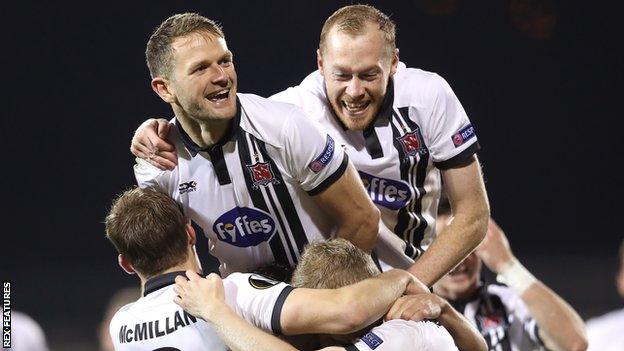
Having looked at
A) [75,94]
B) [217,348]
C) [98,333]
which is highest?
[75,94]

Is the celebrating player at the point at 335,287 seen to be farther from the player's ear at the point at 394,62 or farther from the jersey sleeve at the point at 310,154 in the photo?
the player's ear at the point at 394,62

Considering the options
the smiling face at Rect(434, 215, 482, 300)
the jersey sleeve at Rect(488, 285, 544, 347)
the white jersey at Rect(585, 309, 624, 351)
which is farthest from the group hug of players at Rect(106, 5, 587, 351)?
the white jersey at Rect(585, 309, 624, 351)

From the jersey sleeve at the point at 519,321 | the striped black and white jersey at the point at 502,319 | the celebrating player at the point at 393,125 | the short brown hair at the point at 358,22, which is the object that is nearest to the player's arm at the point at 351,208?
the celebrating player at the point at 393,125

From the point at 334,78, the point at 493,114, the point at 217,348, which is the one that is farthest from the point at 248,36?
the point at 217,348

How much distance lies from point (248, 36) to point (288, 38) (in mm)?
339

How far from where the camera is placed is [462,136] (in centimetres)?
359

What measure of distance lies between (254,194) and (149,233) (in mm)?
438

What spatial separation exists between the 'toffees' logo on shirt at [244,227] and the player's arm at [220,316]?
436mm

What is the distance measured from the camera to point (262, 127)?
3.22 meters

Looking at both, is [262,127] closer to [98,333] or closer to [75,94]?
[98,333]

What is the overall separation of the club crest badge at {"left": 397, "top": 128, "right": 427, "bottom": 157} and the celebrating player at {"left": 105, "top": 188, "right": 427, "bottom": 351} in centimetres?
68

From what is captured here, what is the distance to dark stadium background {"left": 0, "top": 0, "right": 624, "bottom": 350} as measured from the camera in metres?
8.25

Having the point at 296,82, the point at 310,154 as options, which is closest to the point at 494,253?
the point at 310,154

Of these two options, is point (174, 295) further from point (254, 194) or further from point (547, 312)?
point (547, 312)
